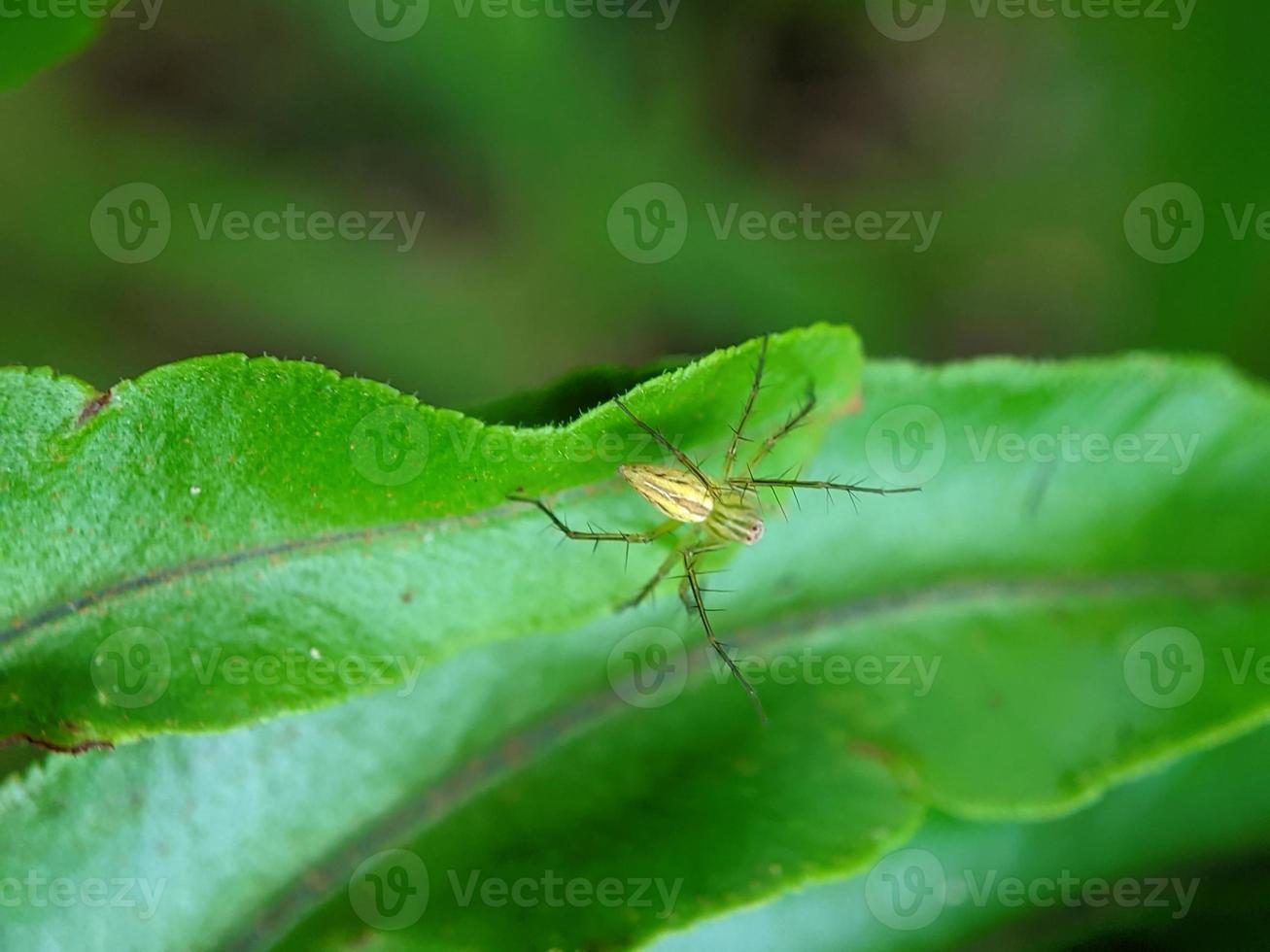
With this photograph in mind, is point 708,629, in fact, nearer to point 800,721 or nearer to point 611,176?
point 800,721

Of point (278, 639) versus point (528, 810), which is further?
point (528, 810)

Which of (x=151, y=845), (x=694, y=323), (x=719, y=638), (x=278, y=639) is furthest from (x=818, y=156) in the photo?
(x=151, y=845)

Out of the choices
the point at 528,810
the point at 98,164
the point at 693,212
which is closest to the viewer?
the point at 528,810

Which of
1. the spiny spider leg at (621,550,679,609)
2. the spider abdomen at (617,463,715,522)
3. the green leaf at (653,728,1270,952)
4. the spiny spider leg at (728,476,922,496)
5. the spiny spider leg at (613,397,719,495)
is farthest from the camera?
the green leaf at (653,728,1270,952)

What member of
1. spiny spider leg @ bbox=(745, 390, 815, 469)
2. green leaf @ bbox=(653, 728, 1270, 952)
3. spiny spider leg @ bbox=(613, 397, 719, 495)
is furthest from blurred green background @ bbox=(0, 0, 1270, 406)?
green leaf @ bbox=(653, 728, 1270, 952)

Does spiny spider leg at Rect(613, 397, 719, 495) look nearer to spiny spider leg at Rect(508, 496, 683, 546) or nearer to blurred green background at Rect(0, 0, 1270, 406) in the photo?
spiny spider leg at Rect(508, 496, 683, 546)

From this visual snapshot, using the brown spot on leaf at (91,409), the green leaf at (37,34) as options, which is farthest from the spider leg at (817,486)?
the green leaf at (37,34)

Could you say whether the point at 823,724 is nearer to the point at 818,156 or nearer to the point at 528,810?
the point at 528,810
